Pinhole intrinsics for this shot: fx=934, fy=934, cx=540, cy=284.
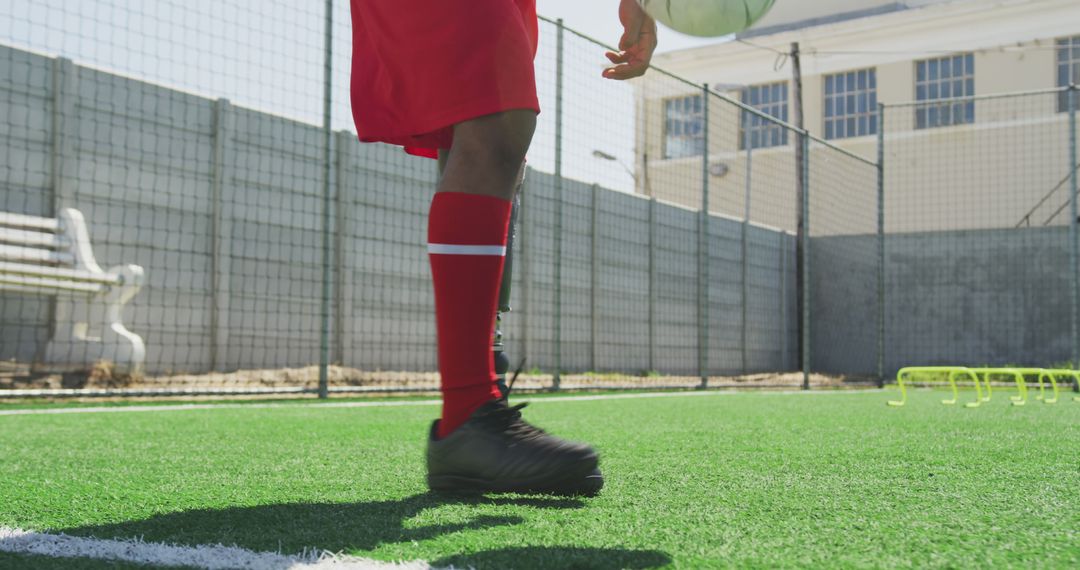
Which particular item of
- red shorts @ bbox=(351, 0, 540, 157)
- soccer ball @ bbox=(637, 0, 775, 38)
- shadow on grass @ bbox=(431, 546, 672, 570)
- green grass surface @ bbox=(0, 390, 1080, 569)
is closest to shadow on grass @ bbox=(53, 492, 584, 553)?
green grass surface @ bbox=(0, 390, 1080, 569)

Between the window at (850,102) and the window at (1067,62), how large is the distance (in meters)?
3.91

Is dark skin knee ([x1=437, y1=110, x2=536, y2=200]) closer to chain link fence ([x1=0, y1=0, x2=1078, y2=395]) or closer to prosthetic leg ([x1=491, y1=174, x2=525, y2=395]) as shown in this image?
prosthetic leg ([x1=491, y1=174, x2=525, y2=395])

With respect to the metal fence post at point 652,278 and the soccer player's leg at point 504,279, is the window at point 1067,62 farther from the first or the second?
the soccer player's leg at point 504,279

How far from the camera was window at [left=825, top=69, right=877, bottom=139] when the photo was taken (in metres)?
22.5

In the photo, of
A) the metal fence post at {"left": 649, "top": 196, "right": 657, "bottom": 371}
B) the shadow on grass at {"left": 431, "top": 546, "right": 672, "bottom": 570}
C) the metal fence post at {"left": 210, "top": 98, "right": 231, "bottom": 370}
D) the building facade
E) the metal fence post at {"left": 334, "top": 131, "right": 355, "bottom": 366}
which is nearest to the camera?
the shadow on grass at {"left": 431, "top": 546, "right": 672, "bottom": 570}

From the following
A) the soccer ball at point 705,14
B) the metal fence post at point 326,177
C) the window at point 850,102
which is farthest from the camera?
the window at point 850,102

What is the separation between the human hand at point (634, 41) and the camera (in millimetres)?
1980

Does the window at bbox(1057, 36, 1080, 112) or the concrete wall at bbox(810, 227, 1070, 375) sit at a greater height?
the window at bbox(1057, 36, 1080, 112)

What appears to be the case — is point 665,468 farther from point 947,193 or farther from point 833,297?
point 947,193

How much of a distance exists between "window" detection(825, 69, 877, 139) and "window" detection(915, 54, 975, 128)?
1.06 meters

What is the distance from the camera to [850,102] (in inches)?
899

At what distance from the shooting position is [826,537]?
127cm

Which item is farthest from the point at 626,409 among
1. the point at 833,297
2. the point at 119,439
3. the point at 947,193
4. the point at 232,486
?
the point at 947,193

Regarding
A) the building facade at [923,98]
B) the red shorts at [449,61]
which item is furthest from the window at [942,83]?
the red shorts at [449,61]
